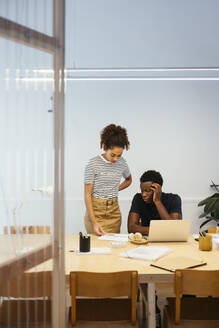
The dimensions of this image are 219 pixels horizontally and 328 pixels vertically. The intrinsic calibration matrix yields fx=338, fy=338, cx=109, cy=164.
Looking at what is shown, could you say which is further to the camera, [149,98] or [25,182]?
[149,98]

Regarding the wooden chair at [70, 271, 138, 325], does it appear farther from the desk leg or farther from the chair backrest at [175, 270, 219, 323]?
the chair backrest at [175, 270, 219, 323]

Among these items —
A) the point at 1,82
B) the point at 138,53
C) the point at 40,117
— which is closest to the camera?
the point at 1,82

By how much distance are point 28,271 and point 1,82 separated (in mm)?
756

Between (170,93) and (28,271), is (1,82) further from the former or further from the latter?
(170,93)

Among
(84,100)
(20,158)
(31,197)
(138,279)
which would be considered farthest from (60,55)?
(84,100)

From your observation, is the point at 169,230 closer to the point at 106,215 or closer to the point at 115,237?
the point at 115,237

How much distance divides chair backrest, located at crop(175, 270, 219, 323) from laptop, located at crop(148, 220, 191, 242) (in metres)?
0.69

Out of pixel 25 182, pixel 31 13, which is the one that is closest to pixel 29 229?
pixel 25 182

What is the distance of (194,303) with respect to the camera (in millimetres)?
2113

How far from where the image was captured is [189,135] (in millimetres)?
4953

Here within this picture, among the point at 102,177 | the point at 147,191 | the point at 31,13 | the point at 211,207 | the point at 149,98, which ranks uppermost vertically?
the point at 149,98

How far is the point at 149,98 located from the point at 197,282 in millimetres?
3514

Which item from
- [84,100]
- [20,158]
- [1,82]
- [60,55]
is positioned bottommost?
[20,158]

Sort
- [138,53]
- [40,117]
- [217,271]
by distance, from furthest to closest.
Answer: [138,53], [217,271], [40,117]
